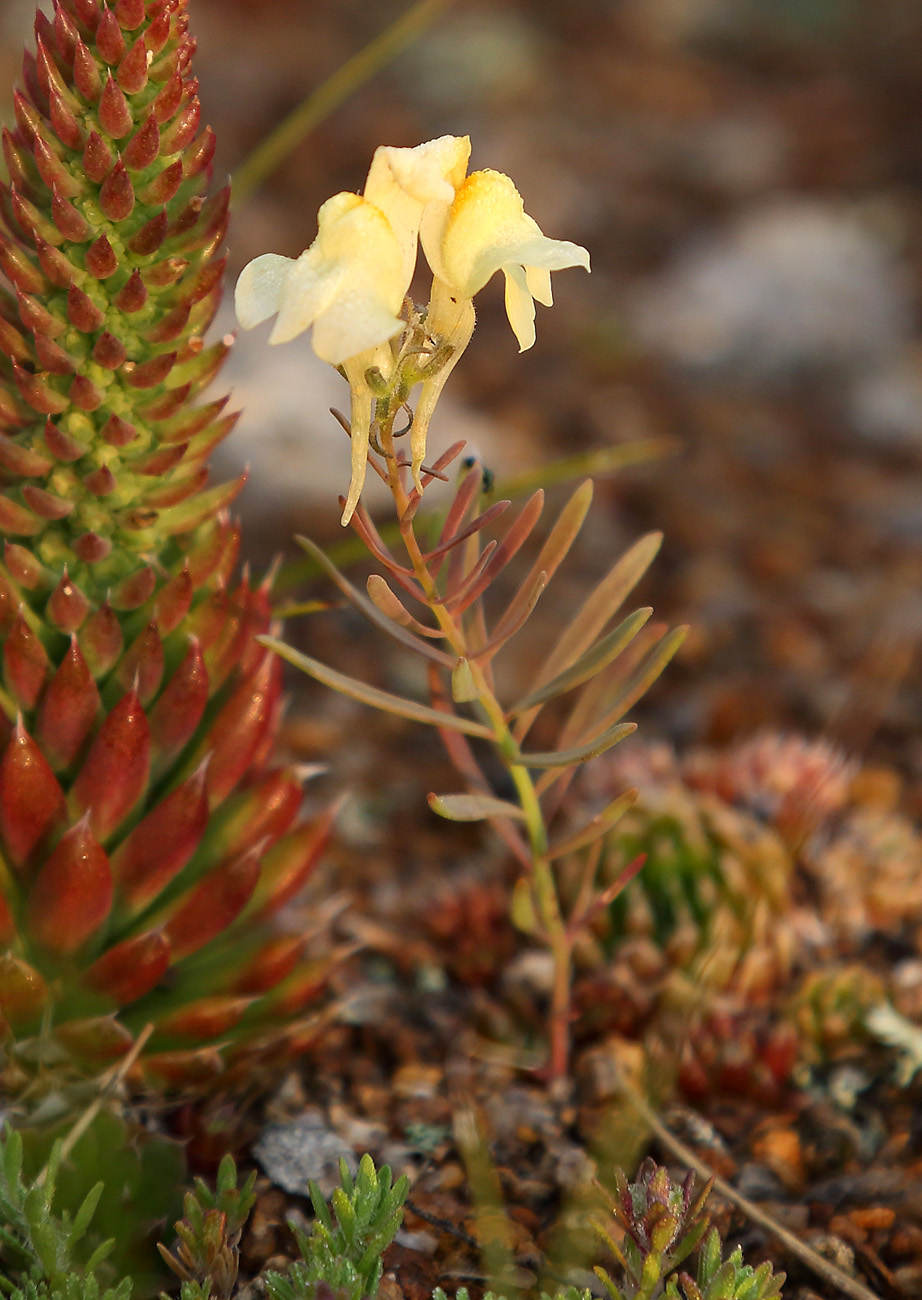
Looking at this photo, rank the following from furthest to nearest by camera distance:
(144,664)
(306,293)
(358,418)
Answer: (144,664) < (358,418) < (306,293)

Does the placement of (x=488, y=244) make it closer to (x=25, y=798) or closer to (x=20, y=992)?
(x=25, y=798)

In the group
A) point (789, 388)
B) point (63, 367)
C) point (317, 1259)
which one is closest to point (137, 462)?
point (63, 367)

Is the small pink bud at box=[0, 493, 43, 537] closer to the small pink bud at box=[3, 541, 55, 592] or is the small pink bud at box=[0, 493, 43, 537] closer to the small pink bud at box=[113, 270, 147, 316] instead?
the small pink bud at box=[3, 541, 55, 592]

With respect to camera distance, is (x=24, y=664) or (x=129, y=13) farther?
(x=24, y=664)

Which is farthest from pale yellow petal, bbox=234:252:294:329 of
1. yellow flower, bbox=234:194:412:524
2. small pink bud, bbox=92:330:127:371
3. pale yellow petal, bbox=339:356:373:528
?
small pink bud, bbox=92:330:127:371

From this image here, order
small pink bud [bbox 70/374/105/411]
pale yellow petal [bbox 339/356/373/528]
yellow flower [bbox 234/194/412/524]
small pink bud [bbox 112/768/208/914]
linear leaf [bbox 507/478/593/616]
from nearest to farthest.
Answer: yellow flower [bbox 234/194/412/524] → pale yellow petal [bbox 339/356/373/528] → small pink bud [bbox 70/374/105/411] → small pink bud [bbox 112/768/208/914] → linear leaf [bbox 507/478/593/616]

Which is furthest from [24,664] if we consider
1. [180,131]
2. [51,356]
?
[180,131]

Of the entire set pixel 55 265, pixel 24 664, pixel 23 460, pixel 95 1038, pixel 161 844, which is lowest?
pixel 95 1038
